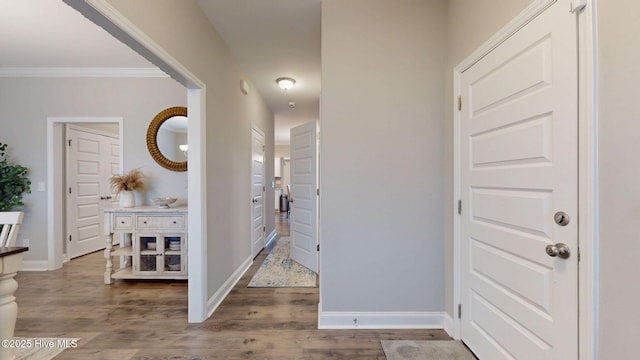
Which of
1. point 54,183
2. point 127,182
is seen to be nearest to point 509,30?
point 127,182

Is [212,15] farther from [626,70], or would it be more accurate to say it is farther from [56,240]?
[56,240]

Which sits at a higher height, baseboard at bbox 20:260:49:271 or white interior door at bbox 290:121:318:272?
white interior door at bbox 290:121:318:272

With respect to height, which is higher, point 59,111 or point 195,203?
point 59,111

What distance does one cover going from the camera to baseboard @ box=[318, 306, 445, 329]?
2.11 metres

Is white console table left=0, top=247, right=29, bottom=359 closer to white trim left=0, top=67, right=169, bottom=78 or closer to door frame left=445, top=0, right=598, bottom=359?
door frame left=445, top=0, right=598, bottom=359

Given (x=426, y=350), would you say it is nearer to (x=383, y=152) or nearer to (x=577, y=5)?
(x=383, y=152)

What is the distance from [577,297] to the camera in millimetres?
1077

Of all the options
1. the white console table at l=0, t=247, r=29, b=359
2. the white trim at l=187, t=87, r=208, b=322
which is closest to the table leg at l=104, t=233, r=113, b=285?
the white trim at l=187, t=87, r=208, b=322

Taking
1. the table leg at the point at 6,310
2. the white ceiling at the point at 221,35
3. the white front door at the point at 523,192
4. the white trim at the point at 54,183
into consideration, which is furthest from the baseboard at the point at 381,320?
the white trim at the point at 54,183

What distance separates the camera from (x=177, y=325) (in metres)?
2.19

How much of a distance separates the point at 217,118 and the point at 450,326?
2.73m

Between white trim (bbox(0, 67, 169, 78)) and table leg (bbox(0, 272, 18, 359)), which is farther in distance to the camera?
white trim (bbox(0, 67, 169, 78))

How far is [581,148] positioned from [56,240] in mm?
5363

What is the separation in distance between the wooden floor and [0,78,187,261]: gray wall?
111 cm
